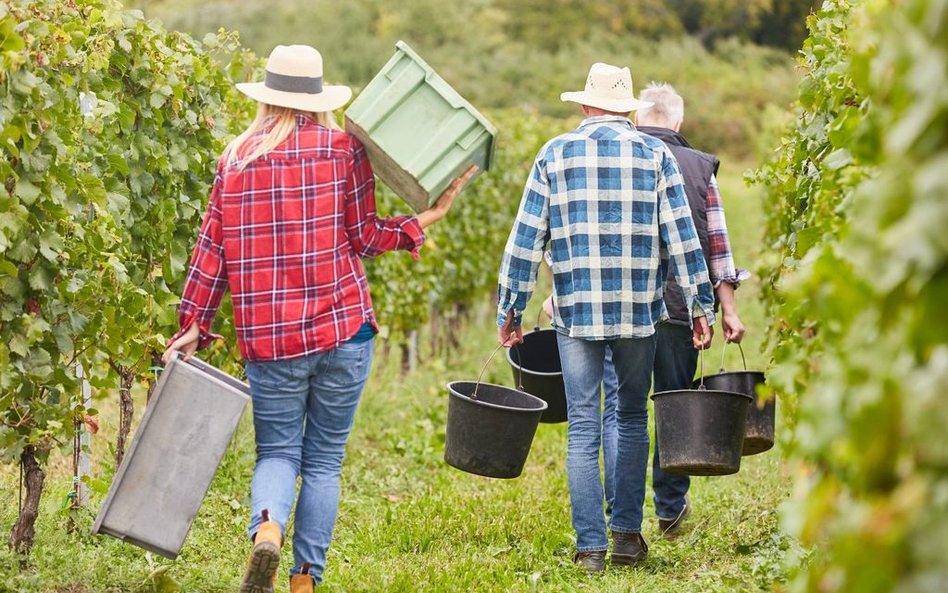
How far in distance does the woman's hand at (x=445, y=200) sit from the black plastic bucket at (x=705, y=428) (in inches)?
47.8

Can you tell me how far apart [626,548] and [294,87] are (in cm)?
232

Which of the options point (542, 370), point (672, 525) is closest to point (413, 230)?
point (542, 370)

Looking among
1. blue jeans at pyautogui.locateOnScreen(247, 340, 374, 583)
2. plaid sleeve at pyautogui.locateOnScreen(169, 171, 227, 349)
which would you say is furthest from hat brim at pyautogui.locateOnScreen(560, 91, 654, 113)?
plaid sleeve at pyautogui.locateOnScreen(169, 171, 227, 349)

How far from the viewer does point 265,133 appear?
4.15 metres

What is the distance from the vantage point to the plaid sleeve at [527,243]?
16.2 feet

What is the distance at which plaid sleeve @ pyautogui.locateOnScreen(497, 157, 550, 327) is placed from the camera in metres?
4.94

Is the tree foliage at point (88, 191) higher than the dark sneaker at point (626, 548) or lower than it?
higher

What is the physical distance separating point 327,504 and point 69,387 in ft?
3.36

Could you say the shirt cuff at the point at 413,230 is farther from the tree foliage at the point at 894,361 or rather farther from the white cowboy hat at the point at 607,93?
the tree foliage at the point at 894,361

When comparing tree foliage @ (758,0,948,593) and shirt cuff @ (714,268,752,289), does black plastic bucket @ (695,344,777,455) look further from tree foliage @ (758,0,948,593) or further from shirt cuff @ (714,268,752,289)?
tree foliage @ (758,0,948,593)

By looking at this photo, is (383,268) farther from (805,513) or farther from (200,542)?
(805,513)

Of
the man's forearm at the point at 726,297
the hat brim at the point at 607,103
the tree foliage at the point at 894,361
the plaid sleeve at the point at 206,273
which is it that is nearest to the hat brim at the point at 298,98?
the plaid sleeve at the point at 206,273

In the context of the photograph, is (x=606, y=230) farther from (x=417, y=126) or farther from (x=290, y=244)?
(x=290, y=244)

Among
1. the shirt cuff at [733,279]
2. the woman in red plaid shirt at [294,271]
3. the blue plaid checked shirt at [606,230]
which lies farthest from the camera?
the shirt cuff at [733,279]
